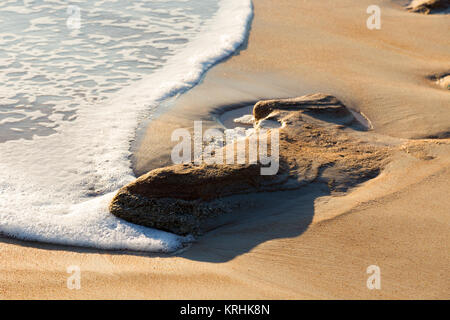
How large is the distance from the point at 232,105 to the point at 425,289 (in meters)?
2.78

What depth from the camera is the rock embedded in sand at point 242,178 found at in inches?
114

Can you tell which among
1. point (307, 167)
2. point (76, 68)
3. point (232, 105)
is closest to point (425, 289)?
point (307, 167)

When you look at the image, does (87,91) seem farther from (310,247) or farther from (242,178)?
(310,247)

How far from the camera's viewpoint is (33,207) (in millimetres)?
3086

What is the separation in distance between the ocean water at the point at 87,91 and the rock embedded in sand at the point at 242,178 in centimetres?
13

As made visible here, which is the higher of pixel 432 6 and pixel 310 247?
pixel 432 6

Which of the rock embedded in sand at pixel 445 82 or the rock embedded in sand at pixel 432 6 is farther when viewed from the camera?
the rock embedded in sand at pixel 432 6

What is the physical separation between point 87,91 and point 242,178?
2683 mm

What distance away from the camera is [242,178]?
306 cm

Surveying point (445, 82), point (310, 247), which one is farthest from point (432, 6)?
point (310, 247)

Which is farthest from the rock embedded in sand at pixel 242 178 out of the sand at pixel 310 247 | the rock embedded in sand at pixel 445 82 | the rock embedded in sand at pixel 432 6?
the rock embedded in sand at pixel 432 6

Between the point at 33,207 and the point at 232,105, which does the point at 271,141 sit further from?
the point at 33,207

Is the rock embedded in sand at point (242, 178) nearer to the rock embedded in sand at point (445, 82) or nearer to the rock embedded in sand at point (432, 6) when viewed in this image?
the rock embedded in sand at point (445, 82)

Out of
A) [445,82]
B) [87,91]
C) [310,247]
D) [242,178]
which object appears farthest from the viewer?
[445,82]
